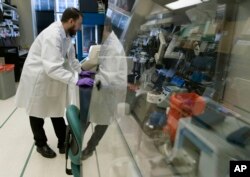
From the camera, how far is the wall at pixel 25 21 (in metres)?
7.11

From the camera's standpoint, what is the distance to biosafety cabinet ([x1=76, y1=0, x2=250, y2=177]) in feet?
2.09

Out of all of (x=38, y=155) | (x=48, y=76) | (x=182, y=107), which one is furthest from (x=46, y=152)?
(x=182, y=107)

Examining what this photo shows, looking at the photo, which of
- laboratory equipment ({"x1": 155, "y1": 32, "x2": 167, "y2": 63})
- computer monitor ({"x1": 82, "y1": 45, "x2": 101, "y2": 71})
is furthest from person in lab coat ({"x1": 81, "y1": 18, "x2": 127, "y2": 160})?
computer monitor ({"x1": 82, "y1": 45, "x2": 101, "y2": 71})

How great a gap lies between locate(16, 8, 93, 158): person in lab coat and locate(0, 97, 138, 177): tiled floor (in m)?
0.17

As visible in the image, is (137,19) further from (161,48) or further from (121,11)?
(161,48)

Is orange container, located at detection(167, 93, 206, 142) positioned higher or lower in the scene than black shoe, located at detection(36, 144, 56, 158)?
higher

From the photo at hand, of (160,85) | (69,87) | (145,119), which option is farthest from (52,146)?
(160,85)

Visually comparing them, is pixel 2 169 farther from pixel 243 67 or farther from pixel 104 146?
pixel 243 67

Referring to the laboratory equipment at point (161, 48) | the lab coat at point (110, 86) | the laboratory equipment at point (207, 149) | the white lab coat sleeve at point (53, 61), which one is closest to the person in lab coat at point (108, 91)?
the lab coat at point (110, 86)

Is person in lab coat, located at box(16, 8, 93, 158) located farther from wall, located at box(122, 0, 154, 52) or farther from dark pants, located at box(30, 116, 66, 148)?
wall, located at box(122, 0, 154, 52)

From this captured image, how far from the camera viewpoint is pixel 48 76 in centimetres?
205

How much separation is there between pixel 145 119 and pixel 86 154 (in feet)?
1.74

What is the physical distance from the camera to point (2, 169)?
Answer: 204cm

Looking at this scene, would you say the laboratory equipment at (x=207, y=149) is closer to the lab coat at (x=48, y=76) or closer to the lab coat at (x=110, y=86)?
the lab coat at (x=110, y=86)
